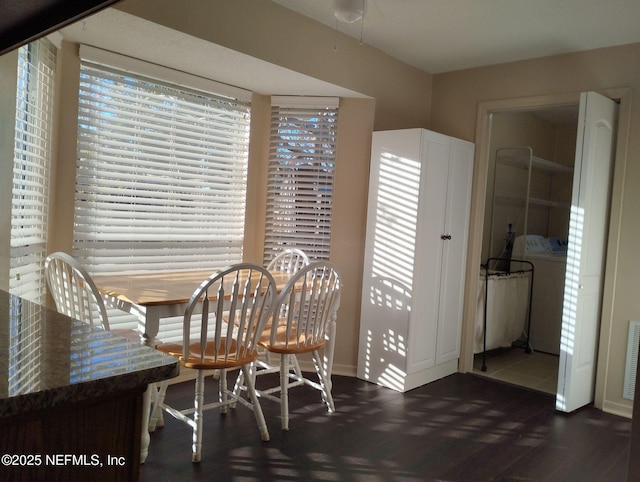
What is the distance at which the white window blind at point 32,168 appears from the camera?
245 centimetres

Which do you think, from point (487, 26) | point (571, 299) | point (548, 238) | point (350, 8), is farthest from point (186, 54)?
point (548, 238)

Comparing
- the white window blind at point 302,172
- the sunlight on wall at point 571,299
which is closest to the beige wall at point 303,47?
the white window blind at point 302,172

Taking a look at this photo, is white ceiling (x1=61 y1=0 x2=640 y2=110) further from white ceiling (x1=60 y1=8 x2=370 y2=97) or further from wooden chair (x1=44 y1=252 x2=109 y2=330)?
wooden chair (x1=44 y1=252 x2=109 y2=330)

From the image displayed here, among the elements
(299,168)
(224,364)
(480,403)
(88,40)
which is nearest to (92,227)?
(88,40)

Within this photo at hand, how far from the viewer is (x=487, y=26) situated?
10.7 ft

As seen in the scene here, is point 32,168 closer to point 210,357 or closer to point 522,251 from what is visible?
point 210,357

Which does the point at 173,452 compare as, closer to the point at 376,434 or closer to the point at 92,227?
the point at 376,434

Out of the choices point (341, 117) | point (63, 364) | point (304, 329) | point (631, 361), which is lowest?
point (631, 361)

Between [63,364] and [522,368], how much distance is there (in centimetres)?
416

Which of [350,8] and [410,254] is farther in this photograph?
[410,254]

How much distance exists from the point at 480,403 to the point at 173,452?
2028 mm

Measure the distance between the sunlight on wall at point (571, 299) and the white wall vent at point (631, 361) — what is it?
1.34 ft

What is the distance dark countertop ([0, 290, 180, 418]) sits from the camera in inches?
30.8

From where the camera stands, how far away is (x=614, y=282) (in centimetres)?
341
